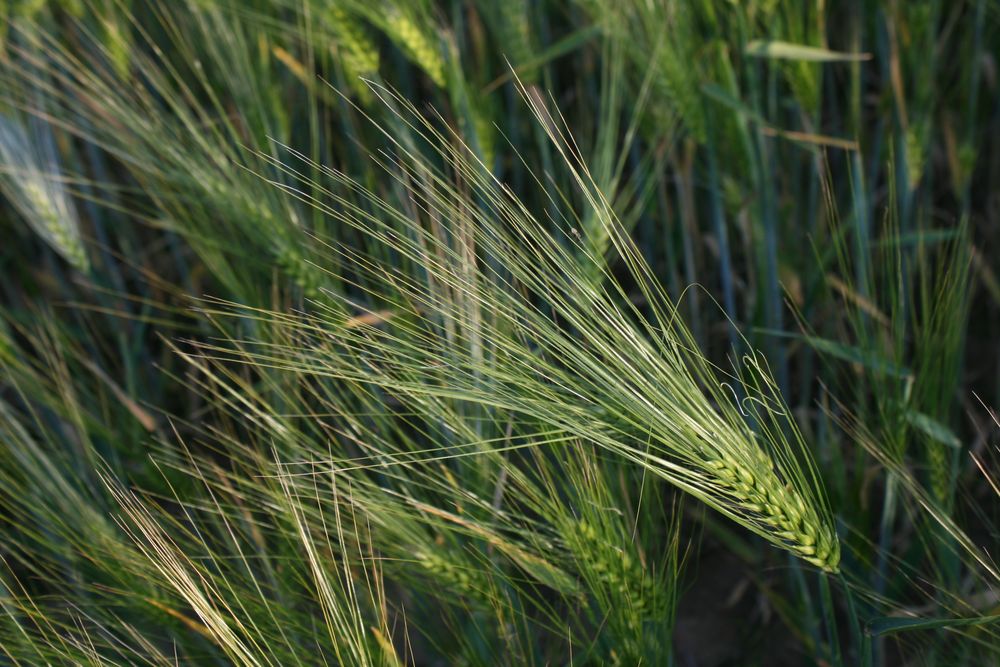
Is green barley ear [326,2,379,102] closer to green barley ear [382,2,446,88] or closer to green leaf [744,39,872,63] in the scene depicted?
green barley ear [382,2,446,88]

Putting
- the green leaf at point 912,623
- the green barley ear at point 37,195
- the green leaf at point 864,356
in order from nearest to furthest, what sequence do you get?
the green leaf at point 912,623 → the green leaf at point 864,356 → the green barley ear at point 37,195

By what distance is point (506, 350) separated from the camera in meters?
0.62

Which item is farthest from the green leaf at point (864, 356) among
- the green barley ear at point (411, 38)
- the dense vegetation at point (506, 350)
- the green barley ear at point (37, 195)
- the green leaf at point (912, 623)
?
the green barley ear at point (37, 195)

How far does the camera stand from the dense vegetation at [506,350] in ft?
2.19

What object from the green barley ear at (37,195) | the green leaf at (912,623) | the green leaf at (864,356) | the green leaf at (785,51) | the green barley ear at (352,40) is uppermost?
the green barley ear at (352,40)

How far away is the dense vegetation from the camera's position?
667 mm

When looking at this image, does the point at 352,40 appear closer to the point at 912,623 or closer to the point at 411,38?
the point at 411,38

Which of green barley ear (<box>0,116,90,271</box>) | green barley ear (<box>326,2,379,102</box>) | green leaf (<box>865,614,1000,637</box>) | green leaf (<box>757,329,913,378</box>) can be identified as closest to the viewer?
green leaf (<box>865,614,1000,637</box>)

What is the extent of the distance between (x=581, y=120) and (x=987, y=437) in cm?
67

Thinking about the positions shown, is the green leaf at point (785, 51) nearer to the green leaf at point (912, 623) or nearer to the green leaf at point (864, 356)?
the green leaf at point (864, 356)

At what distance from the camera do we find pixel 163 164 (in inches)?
40.0

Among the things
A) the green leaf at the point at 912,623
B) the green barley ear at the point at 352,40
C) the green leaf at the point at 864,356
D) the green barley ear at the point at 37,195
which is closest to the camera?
the green leaf at the point at 912,623

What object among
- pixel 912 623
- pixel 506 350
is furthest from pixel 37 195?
pixel 912 623

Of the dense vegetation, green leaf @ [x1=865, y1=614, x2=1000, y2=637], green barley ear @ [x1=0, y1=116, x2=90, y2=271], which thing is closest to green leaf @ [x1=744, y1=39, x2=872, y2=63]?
the dense vegetation
